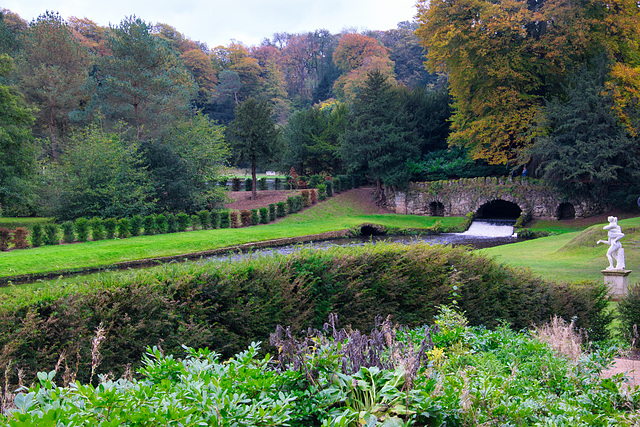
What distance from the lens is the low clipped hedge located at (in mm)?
4336

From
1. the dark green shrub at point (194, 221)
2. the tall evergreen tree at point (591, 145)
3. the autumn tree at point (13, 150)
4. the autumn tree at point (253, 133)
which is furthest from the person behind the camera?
the autumn tree at point (253, 133)

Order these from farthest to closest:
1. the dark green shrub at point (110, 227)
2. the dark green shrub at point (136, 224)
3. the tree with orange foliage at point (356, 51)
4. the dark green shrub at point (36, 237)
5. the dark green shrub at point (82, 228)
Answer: the tree with orange foliage at point (356, 51) → the dark green shrub at point (136, 224) → the dark green shrub at point (110, 227) → the dark green shrub at point (82, 228) → the dark green shrub at point (36, 237)

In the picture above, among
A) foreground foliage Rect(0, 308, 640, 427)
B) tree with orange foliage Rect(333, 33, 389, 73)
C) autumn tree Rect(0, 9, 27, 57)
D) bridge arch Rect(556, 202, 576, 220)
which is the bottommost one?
bridge arch Rect(556, 202, 576, 220)

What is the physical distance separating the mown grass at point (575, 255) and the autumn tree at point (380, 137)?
49.4 ft

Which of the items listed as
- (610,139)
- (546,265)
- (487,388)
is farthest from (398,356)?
(610,139)

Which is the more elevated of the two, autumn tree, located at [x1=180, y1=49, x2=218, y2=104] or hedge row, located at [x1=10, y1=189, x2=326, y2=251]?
autumn tree, located at [x1=180, y1=49, x2=218, y2=104]

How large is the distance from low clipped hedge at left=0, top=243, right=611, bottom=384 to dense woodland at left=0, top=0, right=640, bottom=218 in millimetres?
20490

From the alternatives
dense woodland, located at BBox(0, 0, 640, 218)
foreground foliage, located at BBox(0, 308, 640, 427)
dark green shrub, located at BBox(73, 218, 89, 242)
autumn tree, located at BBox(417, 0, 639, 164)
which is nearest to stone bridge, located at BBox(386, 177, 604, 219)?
dense woodland, located at BBox(0, 0, 640, 218)

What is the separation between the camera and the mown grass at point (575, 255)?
13.5 metres

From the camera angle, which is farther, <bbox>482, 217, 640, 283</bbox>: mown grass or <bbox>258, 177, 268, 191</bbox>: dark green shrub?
<bbox>258, 177, 268, 191</bbox>: dark green shrub

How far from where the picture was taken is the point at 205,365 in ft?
9.45

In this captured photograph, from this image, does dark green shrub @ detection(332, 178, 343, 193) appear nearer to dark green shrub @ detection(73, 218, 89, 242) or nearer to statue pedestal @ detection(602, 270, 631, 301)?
dark green shrub @ detection(73, 218, 89, 242)

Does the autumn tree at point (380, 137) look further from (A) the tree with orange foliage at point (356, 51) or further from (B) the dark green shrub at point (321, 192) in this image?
(A) the tree with orange foliage at point (356, 51)

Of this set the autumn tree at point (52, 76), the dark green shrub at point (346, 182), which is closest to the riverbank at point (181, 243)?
the dark green shrub at point (346, 182)
